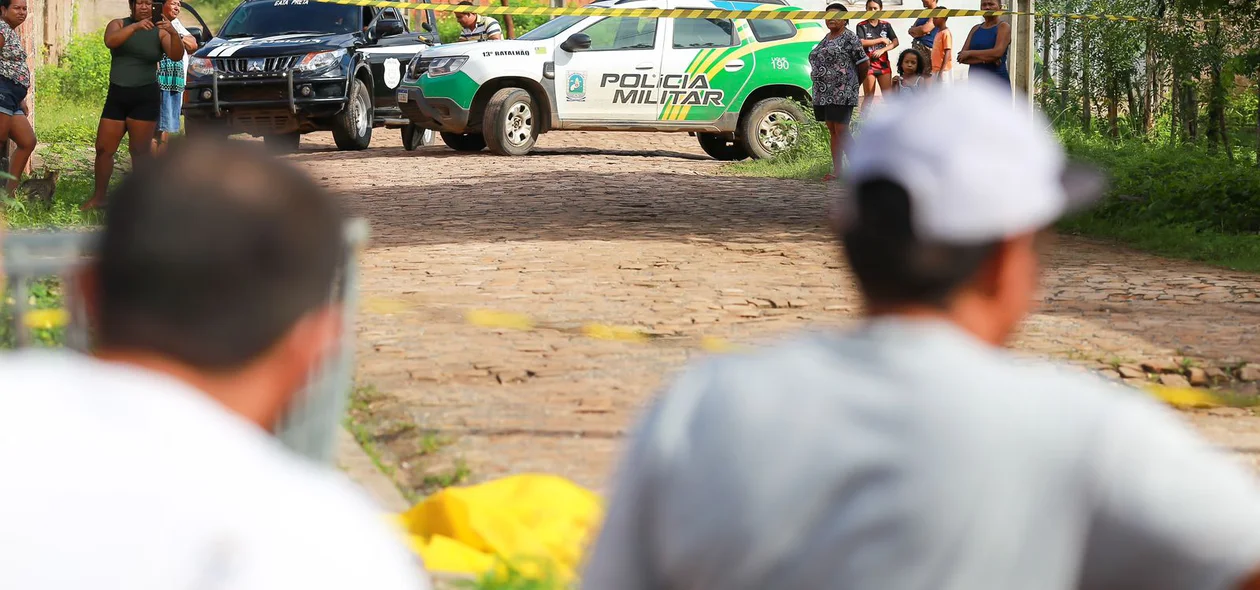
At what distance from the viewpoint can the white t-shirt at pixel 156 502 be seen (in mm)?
1400

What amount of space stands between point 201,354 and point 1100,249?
10.5m

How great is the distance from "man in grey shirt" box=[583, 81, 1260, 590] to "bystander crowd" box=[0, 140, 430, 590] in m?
0.36

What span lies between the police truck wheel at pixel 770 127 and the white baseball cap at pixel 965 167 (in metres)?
17.4

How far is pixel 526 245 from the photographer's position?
36.6 feet

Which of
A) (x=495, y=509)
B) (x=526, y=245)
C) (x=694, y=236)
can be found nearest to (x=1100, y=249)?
(x=694, y=236)

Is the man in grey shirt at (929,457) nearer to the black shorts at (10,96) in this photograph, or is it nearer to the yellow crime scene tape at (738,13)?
the black shorts at (10,96)

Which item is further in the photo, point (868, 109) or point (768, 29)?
point (768, 29)

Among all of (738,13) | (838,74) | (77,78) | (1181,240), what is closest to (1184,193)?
(1181,240)

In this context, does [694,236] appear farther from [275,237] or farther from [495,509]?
[275,237]

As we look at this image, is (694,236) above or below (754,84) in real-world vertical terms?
below

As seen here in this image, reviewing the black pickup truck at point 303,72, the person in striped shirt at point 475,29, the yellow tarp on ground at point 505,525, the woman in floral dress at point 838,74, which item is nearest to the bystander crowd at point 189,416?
the yellow tarp on ground at point 505,525

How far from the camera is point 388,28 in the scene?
20609 mm

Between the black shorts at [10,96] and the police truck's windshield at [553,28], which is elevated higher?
the police truck's windshield at [553,28]

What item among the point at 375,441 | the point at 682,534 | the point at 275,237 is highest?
the point at 275,237
